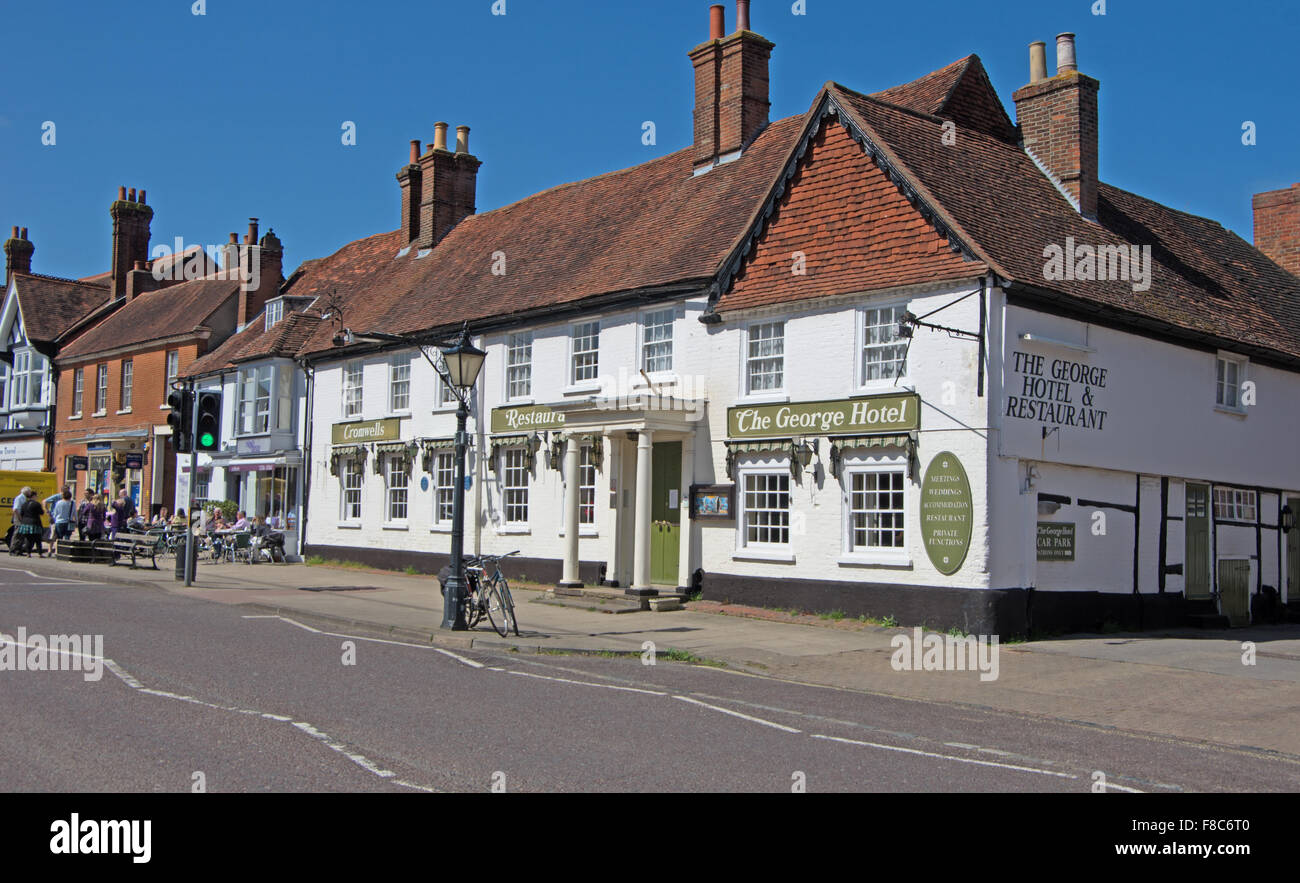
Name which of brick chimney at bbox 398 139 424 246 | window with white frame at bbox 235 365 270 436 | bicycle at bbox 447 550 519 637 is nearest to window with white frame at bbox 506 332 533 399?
→ bicycle at bbox 447 550 519 637

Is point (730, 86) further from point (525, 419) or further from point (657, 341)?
point (525, 419)

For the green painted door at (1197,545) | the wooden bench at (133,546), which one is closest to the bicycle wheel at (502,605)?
the green painted door at (1197,545)

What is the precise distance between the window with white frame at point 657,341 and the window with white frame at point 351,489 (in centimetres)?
1038

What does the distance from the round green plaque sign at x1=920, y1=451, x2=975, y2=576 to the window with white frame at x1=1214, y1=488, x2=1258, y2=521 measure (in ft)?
24.2

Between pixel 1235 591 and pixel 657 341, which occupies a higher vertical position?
pixel 657 341

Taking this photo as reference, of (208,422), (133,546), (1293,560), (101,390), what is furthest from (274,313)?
(1293,560)

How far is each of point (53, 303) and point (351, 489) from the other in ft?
87.2

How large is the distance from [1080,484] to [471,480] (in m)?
12.9

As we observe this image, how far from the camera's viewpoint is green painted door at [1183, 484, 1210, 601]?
20203mm

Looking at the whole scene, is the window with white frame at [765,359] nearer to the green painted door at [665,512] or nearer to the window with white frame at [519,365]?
the green painted door at [665,512]

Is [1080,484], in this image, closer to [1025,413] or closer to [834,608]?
[1025,413]

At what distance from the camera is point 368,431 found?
28172 mm
